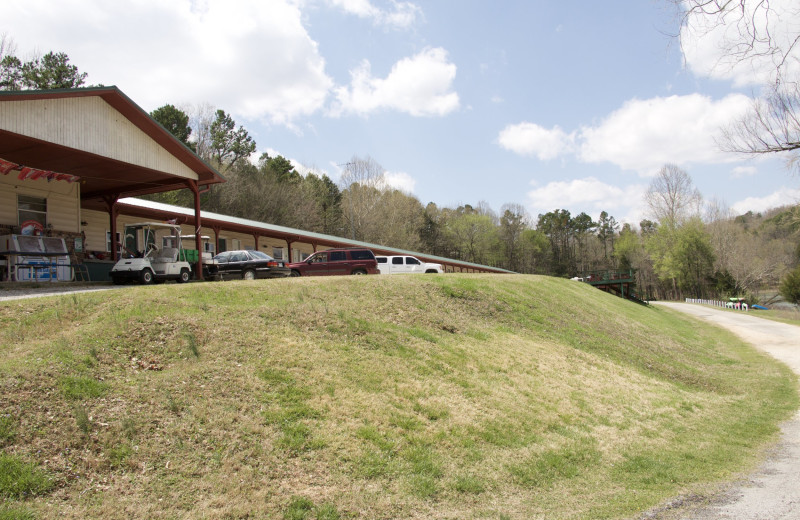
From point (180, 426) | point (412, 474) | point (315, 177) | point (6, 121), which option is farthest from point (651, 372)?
point (315, 177)

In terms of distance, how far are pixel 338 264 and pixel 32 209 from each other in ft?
38.8

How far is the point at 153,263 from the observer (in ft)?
57.5

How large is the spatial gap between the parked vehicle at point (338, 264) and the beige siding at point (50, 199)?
8.88m

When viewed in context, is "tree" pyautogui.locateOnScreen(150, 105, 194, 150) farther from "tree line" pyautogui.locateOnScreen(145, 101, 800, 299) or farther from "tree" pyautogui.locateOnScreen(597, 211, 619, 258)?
"tree" pyautogui.locateOnScreen(597, 211, 619, 258)

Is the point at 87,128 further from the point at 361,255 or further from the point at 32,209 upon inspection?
the point at 361,255

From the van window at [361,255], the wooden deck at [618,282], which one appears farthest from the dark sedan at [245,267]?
the wooden deck at [618,282]

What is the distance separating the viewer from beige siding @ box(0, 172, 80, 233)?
56.1ft

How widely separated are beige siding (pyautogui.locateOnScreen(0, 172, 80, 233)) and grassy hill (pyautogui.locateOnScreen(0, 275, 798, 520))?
10416 mm

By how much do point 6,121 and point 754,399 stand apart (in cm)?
2183

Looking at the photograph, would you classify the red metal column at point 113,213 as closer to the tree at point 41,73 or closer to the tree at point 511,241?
the tree at point 41,73

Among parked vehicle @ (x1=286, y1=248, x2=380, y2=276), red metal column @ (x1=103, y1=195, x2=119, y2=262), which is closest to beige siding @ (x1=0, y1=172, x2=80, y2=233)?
red metal column @ (x1=103, y1=195, x2=119, y2=262)

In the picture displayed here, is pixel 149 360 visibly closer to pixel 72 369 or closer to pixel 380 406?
pixel 72 369

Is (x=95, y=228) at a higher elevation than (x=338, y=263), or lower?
higher

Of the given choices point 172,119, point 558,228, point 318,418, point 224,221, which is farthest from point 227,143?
point 558,228
